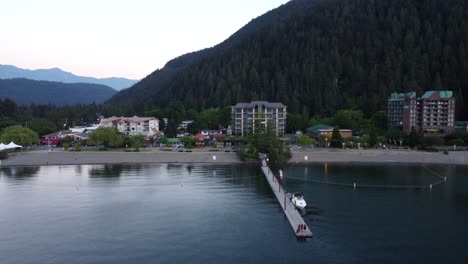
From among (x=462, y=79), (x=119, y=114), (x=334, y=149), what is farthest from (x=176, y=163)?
(x=462, y=79)

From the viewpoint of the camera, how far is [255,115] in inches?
3438

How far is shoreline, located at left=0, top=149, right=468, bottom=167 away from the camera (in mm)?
59812

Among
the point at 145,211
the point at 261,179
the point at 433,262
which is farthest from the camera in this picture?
the point at 261,179

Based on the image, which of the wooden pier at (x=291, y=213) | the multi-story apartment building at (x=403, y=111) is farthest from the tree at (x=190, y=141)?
the multi-story apartment building at (x=403, y=111)

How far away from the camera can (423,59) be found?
400ft

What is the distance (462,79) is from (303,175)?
85198mm

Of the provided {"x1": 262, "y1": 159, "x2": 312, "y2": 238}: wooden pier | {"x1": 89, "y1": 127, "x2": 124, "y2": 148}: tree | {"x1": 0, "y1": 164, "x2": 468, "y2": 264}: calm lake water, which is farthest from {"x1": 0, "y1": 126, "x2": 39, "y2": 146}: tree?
{"x1": 262, "y1": 159, "x2": 312, "y2": 238}: wooden pier

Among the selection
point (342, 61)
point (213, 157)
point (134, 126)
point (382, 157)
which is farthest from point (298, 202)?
point (342, 61)

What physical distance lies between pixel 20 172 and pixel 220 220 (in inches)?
1399

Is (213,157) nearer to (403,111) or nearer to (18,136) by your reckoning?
(18,136)

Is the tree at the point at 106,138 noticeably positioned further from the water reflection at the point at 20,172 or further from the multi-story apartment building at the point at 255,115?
the multi-story apartment building at the point at 255,115

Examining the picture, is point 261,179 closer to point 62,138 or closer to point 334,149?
point 334,149

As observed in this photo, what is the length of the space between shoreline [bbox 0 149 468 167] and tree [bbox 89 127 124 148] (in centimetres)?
513

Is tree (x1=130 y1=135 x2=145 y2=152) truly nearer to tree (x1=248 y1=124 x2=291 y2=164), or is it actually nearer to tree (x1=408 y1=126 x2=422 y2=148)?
tree (x1=248 y1=124 x2=291 y2=164)
